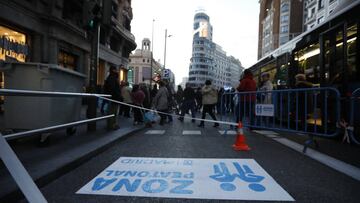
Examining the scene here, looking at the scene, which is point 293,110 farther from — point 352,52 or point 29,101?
point 29,101

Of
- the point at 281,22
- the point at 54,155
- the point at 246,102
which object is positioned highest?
the point at 281,22

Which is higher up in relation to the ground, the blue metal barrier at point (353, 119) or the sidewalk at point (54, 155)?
the blue metal barrier at point (353, 119)

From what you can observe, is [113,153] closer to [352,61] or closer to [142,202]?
[142,202]

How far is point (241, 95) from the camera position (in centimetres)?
994

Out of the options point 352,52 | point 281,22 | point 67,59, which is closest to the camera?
point 352,52

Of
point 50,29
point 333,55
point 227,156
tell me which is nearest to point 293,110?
point 333,55

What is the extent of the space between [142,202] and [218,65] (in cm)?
17362

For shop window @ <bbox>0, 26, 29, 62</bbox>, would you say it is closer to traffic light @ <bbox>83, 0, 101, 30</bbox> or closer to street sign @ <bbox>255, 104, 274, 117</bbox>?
traffic light @ <bbox>83, 0, 101, 30</bbox>

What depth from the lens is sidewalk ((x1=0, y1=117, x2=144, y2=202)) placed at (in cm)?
387

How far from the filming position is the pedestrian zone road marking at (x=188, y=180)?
151 inches

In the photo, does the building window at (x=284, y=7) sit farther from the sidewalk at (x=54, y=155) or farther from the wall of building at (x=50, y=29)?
the sidewalk at (x=54, y=155)

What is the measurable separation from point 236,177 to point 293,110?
12.0 feet

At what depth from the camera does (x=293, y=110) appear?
7.70 metres

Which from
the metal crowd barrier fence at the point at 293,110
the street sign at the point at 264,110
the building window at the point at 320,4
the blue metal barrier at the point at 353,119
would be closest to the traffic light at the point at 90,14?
the metal crowd barrier fence at the point at 293,110
